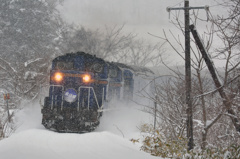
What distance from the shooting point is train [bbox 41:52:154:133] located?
10.4m

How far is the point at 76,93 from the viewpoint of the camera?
10.9 meters

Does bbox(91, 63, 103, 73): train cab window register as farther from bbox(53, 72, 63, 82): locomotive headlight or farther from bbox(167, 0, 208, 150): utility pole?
bbox(167, 0, 208, 150): utility pole

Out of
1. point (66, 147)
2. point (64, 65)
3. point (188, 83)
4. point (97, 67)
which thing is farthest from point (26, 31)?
point (188, 83)

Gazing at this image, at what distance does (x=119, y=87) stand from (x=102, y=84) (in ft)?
8.27

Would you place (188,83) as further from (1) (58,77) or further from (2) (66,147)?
(1) (58,77)

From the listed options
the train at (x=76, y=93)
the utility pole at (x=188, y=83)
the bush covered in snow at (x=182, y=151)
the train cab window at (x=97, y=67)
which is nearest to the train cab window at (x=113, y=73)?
the train at (x=76, y=93)

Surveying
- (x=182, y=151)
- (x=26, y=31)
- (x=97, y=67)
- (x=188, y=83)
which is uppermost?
(x=26, y=31)

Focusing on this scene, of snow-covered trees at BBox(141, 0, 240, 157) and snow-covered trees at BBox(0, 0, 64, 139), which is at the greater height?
snow-covered trees at BBox(0, 0, 64, 139)

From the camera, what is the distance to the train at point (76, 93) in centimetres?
1044

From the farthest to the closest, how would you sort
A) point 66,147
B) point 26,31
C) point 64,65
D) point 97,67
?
point 26,31
point 97,67
point 64,65
point 66,147

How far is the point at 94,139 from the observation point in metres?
8.29

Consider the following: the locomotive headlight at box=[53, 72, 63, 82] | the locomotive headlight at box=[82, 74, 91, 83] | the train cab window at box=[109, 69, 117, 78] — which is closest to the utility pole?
the locomotive headlight at box=[82, 74, 91, 83]

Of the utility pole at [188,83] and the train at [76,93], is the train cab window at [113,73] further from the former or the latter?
the utility pole at [188,83]

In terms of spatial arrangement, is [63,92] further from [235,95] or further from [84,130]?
[235,95]
